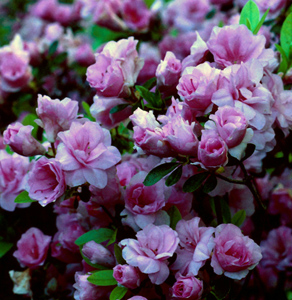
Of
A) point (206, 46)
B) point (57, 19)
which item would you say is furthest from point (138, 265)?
point (57, 19)

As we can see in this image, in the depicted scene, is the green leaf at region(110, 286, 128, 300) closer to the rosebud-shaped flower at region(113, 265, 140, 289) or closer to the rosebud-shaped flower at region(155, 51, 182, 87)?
the rosebud-shaped flower at region(113, 265, 140, 289)

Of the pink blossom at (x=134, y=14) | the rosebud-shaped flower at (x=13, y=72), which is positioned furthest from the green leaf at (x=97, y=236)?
the pink blossom at (x=134, y=14)

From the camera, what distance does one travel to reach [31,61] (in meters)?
1.63

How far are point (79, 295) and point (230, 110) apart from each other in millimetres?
432

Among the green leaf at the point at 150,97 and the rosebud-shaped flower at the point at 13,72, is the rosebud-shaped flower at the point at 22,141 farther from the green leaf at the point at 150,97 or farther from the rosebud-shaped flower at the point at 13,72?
the rosebud-shaped flower at the point at 13,72

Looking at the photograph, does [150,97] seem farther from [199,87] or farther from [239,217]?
[239,217]

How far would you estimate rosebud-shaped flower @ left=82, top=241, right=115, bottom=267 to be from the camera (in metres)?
0.83

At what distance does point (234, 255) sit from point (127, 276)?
7.3 inches

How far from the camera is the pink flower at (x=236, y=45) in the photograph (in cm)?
81

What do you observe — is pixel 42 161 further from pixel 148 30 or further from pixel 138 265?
pixel 148 30

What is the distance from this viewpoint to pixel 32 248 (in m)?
1.00

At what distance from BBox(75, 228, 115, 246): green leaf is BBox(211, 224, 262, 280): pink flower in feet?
0.70

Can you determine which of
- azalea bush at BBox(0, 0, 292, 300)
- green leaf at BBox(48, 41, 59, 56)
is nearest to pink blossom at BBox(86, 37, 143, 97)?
azalea bush at BBox(0, 0, 292, 300)

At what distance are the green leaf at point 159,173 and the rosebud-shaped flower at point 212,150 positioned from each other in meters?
0.08
